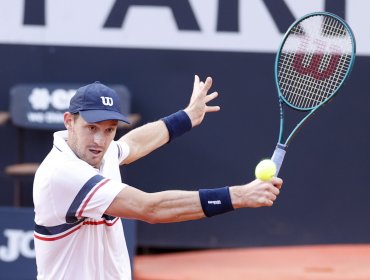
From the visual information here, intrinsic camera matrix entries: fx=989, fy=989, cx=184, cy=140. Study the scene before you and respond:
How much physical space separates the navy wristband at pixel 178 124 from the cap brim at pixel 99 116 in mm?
952

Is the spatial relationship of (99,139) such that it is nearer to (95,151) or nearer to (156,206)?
(95,151)

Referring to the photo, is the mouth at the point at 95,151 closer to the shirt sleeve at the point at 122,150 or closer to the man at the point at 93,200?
the man at the point at 93,200

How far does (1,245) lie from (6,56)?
5.58ft

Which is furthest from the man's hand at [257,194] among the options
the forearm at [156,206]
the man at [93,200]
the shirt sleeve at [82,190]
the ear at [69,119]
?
the ear at [69,119]

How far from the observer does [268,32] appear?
7.60 m

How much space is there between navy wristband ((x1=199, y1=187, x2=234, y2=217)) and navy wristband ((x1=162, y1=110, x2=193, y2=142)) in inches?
46.2

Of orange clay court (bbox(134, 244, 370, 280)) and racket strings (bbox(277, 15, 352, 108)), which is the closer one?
racket strings (bbox(277, 15, 352, 108))

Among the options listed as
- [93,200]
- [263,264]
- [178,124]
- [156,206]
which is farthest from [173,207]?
[263,264]

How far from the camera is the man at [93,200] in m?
3.93

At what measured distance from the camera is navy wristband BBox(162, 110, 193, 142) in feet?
16.6

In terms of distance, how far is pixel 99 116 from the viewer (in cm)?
405

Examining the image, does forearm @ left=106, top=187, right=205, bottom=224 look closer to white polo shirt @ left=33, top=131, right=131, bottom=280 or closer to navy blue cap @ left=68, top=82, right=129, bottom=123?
white polo shirt @ left=33, top=131, right=131, bottom=280

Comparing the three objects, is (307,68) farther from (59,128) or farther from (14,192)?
(14,192)

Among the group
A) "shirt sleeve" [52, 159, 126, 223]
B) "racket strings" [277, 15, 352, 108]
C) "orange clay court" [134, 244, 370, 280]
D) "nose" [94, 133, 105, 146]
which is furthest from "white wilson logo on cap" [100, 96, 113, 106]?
"orange clay court" [134, 244, 370, 280]
